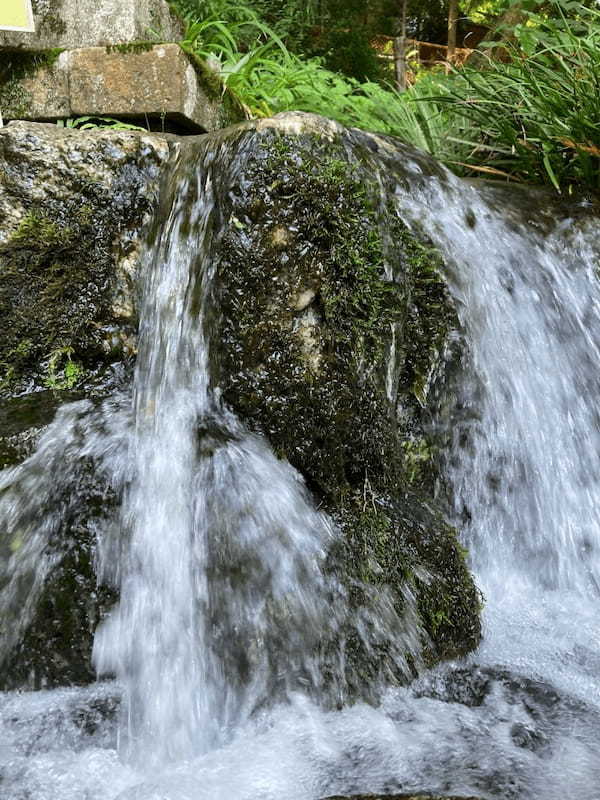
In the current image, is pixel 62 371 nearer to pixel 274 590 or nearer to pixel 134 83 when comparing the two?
pixel 274 590

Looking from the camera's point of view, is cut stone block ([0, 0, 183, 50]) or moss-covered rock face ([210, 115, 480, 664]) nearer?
moss-covered rock face ([210, 115, 480, 664])

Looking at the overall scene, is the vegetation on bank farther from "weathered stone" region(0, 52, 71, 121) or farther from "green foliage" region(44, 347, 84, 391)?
"green foliage" region(44, 347, 84, 391)

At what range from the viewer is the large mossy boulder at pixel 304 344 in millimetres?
2059

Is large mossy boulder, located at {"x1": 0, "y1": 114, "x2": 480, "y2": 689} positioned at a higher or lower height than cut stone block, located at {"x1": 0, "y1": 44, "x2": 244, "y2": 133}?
lower

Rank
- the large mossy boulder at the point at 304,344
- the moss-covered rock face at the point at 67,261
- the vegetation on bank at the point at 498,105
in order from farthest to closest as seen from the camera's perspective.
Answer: the vegetation on bank at the point at 498,105 < the moss-covered rock face at the point at 67,261 < the large mossy boulder at the point at 304,344

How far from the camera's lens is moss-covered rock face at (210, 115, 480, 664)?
2123 mm

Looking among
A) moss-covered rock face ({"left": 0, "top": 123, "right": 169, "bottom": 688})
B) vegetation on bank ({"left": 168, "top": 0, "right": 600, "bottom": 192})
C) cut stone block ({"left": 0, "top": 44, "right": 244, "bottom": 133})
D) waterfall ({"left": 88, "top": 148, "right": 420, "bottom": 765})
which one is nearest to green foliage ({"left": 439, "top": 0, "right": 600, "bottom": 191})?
vegetation on bank ({"left": 168, "top": 0, "right": 600, "bottom": 192})

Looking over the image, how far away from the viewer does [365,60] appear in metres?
7.77

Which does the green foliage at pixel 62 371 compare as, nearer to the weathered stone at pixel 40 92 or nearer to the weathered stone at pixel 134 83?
the weathered stone at pixel 134 83

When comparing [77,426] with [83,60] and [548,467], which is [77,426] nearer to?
[548,467]

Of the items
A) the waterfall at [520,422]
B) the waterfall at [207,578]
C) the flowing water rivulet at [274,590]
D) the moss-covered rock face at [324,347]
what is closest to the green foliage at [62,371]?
the flowing water rivulet at [274,590]

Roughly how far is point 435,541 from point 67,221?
1.70 meters

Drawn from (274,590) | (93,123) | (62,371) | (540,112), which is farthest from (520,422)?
(93,123)

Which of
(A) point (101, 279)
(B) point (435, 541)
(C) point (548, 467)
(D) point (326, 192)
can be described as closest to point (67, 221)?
(A) point (101, 279)
